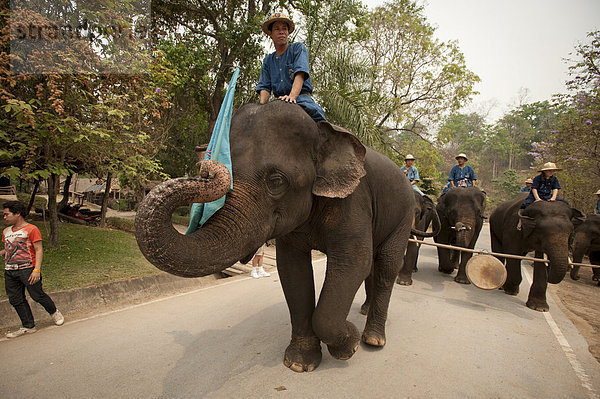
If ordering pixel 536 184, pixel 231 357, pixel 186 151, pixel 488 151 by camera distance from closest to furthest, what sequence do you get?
pixel 231 357, pixel 536 184, pixel 186 151, pixel 488 151

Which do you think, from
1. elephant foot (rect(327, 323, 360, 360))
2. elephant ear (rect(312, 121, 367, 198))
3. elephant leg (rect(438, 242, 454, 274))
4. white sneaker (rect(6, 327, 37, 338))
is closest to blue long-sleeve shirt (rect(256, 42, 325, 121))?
elephant ear (rect(312, 121, 367, 198))

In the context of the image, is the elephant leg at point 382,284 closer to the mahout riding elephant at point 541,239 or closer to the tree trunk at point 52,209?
the mahout riding elephant at point 541,239

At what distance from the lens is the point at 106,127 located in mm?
6234

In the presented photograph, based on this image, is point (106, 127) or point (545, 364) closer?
point (545, 364)

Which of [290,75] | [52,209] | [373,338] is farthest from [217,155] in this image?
[52,209]

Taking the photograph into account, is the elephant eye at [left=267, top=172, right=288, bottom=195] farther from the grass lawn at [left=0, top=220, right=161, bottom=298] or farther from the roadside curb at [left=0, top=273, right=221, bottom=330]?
the grass lawn at [left=0, top=220, right=161, bottom=298]

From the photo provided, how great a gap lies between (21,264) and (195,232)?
308cm

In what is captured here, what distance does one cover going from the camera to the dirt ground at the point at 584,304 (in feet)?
14.4

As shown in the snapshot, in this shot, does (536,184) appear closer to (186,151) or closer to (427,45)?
(427,45)

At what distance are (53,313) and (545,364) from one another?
548cm

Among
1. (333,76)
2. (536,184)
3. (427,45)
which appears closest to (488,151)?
(427,45)

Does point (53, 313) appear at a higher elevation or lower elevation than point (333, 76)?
lower

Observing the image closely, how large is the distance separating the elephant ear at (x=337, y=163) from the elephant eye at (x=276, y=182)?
346 millimetres

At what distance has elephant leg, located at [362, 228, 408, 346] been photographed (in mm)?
3482
